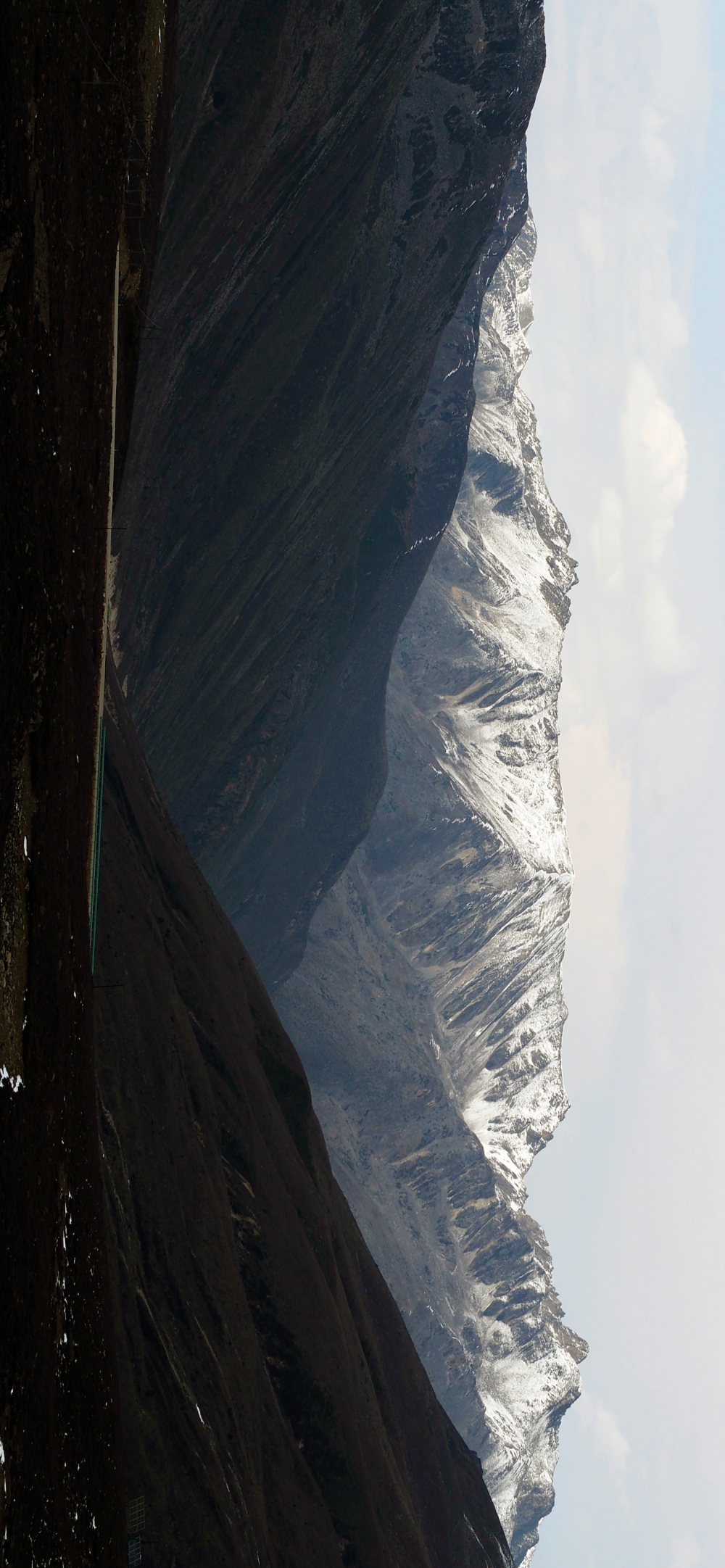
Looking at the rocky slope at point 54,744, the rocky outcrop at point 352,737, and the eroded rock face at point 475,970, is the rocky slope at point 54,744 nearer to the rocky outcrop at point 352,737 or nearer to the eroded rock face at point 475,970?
the rocky outcrop at point 352,737

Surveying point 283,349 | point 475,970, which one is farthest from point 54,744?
point 475,970

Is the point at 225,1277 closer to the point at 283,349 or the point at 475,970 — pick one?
the point at 283,349

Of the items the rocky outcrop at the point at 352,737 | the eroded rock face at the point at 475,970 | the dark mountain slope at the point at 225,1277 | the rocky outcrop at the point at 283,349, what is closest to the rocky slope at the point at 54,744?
the dark mountain slope at the point at 225,1277

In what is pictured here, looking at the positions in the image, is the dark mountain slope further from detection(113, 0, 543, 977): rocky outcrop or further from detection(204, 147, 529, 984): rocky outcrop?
detection(204, 147, 529, 984): rocky outcrop

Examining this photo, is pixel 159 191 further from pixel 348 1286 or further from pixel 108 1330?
pixel 348 1286

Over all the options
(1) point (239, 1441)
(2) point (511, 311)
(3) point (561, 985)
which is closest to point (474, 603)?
(2) point (511, 311)

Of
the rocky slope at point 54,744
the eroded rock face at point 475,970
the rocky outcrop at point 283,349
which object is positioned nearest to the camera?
the rocky slope at point 54,744
